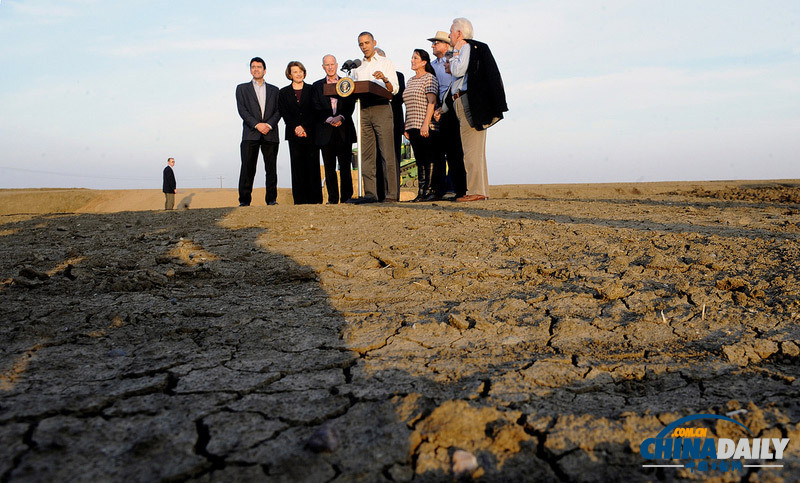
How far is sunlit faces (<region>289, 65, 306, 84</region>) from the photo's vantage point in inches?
250

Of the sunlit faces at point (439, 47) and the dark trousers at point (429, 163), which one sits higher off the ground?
the sunlit faces at point (439, 47)

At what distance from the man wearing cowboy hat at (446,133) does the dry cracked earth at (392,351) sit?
97.9 inches

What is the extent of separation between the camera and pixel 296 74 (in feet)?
A: 20.9

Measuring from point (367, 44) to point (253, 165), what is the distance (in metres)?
1.87

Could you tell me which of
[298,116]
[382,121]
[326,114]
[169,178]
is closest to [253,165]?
[298,116]

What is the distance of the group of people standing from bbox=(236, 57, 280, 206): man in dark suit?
0.01m

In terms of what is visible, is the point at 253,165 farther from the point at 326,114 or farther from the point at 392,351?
the point at 392,351

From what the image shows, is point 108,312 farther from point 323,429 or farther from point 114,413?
point 323,429

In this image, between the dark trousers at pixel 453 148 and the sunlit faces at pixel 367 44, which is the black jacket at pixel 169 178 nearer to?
the dark trousers at pixel 453 148

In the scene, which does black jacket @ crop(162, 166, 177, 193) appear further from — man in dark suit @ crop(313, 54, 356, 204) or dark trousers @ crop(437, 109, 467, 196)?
dark trousers @ crop(437, 109, 467, 196)

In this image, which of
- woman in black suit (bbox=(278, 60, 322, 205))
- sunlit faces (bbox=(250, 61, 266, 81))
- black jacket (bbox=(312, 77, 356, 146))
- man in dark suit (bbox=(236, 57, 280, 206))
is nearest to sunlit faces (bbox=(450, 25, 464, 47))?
black jacket (bbox=(312, 77, 356, 146))

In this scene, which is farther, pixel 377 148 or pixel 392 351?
pixel 377 148

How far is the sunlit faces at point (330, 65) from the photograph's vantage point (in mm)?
6172

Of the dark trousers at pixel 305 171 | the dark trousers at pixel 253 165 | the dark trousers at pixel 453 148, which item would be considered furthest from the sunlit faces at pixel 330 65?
the dark trousers at pixel 453 148
